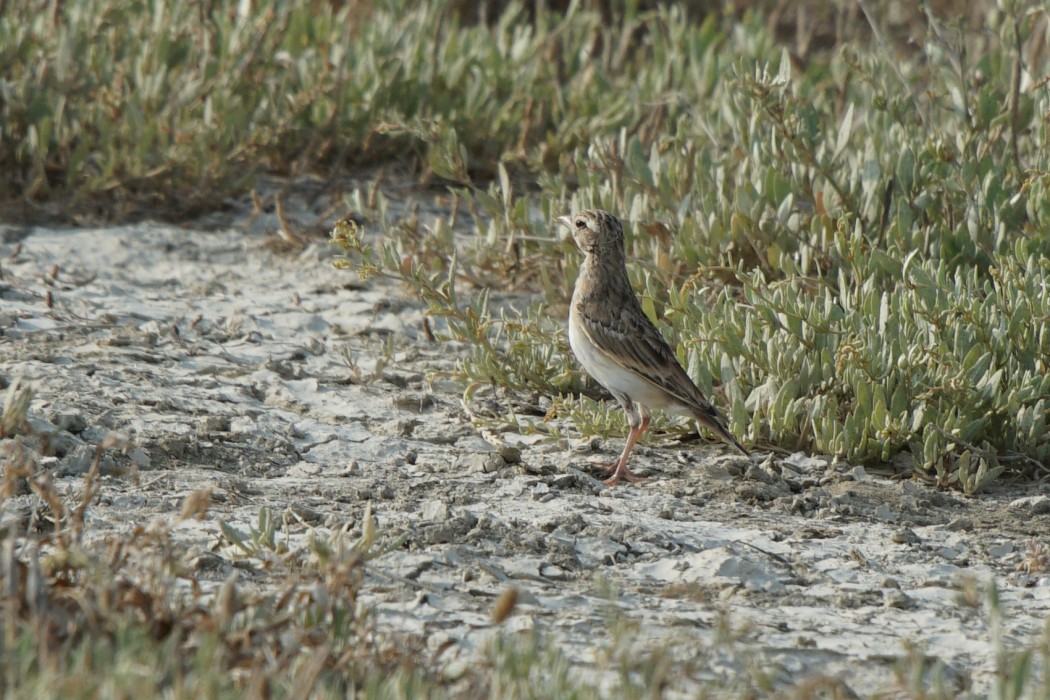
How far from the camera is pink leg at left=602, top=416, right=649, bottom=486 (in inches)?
207

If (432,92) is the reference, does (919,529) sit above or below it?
below

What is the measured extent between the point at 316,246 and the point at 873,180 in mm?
2953

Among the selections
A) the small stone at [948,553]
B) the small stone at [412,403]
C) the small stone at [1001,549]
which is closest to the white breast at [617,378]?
the small stone at [412,403]

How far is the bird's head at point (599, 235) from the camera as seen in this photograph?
5.83 meters

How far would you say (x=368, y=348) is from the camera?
6.59 m

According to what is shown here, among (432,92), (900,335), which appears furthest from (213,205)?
(900,335)

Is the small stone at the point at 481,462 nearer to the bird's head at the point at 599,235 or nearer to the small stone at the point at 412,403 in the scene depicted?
the small stone at the point at 412,403

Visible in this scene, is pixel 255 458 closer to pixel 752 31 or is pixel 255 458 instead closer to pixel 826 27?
pixel 752 31

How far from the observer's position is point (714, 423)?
5.30 metres

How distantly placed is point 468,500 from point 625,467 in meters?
0.71

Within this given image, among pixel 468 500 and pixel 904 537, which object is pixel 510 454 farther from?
pixel 904 537

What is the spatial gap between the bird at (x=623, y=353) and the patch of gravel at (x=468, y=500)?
201 millimetres

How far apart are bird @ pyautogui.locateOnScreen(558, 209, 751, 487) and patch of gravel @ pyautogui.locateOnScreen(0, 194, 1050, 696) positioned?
20 cm

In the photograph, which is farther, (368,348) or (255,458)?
(368,348)
